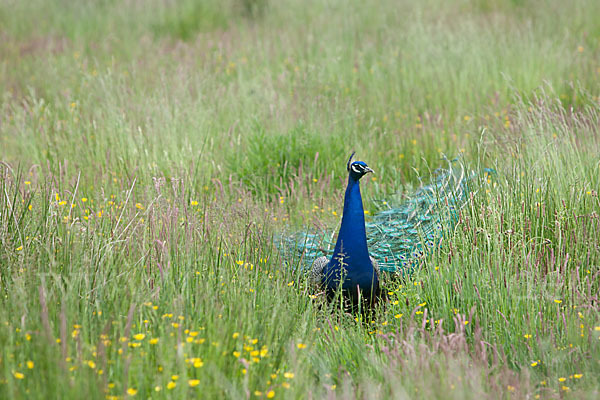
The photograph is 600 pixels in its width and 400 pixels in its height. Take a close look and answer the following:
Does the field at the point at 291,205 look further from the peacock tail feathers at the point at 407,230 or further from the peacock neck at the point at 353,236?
the peacock neck at the point at 353,236

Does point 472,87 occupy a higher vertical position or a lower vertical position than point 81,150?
higher

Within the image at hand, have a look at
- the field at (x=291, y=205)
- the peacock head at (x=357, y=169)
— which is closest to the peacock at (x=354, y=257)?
the peacock head at (x=357, y=169)

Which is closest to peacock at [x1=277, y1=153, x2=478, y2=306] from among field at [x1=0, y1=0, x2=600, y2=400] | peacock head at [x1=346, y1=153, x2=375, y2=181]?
peacock head at [x1=346, y1=153, x2=375, y2=181]

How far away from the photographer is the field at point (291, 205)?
2.41 m

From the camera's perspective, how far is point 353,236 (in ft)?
12.0

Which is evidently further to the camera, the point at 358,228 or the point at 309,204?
the point at 309,204

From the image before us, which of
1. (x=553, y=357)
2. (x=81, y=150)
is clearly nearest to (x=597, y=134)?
(x=553, y=357)

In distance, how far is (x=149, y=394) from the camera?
2.31 meters

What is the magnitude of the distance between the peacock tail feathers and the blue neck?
188mm

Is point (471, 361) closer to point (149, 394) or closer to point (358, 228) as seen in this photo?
point (358, 228)

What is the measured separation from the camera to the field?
2.41 meters

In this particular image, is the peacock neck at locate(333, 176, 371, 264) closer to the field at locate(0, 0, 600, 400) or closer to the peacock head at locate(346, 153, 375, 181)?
the peacock head at locate(346, 153, 375, 181)

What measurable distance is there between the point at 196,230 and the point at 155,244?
0.25 metres

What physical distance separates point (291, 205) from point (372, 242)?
2.73ft
